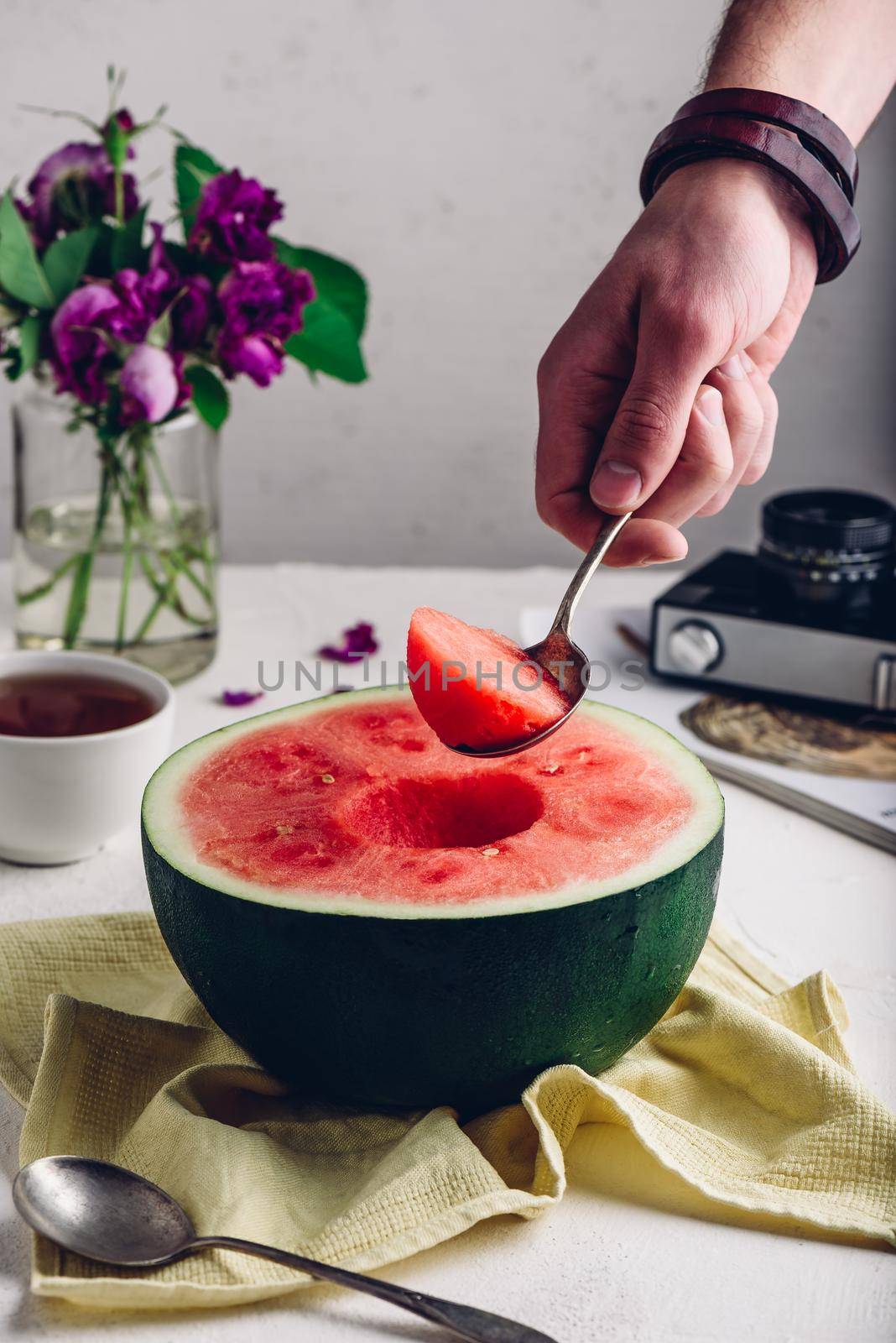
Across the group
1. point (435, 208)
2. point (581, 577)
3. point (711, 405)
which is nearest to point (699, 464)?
point (711, 405)

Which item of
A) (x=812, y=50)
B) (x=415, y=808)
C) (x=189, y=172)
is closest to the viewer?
(x=415, y=808)

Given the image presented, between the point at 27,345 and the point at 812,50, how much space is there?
2.62 ft

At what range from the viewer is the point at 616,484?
1026 mm

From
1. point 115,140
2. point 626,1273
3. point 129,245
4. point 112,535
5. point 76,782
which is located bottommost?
point 626,1273

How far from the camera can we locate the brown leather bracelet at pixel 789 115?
3.57ft

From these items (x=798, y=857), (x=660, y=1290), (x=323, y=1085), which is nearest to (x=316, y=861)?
(x=323, y=1085)

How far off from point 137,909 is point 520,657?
411 mm

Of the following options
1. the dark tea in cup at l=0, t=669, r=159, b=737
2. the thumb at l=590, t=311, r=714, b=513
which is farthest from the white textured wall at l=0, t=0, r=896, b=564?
the thumb at l=590, t=311, r=714, b=513

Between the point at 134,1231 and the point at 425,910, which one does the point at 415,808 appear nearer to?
the point at 425,910

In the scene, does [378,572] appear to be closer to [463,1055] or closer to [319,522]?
[319,522]

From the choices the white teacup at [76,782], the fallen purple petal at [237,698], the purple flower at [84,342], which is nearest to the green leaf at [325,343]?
the purple flower at [84,342]

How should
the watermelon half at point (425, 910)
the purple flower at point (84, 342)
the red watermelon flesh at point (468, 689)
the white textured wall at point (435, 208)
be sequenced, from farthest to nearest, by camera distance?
the white textured wall at point (435, 208)
the purple flower at point (84, 342)
the red watermelon flesh at point (468, 689)
the watermelon half at point (425, 910)

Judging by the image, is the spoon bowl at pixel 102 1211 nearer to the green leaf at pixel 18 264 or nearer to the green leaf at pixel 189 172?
the green leaf at pixel 18 264

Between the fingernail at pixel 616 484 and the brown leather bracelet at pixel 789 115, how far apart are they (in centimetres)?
31
